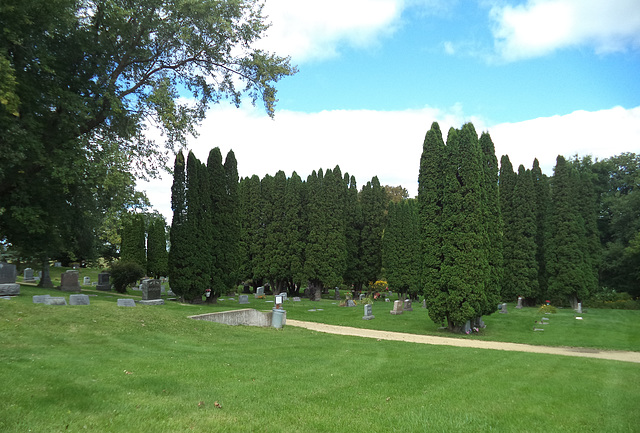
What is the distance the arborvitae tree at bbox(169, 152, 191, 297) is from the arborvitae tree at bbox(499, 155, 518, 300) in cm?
2249

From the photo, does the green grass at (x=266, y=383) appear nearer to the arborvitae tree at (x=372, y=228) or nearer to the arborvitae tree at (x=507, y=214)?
the arborvitae tree at (x=507, y=214)

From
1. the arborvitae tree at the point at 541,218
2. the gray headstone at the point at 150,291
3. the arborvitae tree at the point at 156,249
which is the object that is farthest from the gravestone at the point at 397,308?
the arborvitae tree at the point at 156,249

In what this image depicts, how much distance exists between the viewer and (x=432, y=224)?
18.9 metres

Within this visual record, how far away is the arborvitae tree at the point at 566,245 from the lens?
29.3 m

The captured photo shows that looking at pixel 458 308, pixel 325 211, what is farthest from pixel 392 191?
pixel 458 308

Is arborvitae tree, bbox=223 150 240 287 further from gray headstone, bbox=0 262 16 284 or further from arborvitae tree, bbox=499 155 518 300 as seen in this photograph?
arborvitae tree, bbox=499 155 518 300

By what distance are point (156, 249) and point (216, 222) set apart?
21.4m

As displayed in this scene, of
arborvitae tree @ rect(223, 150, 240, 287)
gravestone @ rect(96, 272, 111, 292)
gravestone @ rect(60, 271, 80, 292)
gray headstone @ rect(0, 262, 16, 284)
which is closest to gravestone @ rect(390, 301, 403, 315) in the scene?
arborvitae tree @ rect(223, 150, 240, 287)

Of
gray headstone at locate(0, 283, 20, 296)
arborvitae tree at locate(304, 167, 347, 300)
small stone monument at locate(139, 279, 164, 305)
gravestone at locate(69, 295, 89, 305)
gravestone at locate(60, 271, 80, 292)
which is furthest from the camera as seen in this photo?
arborvitae tree at locate(304, 167, 347, 300)

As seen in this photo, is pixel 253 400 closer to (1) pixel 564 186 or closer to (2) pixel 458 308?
(2) pixel 458 308

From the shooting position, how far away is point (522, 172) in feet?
104

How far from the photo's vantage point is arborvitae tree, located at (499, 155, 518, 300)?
30877 millimetres

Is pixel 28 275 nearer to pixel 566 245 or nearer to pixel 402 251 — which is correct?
pixel 402 251

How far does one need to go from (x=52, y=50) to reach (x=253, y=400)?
1403cm
